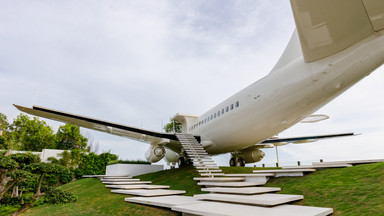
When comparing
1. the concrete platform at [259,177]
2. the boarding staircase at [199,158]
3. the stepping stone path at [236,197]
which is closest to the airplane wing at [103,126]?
the boarding staircase at [199,158]

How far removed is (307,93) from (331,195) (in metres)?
3.46

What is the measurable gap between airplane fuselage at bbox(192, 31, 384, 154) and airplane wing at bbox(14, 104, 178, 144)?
12.0 feet

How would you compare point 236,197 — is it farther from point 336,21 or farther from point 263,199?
point 336,21

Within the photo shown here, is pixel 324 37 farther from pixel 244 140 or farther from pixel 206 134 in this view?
pixel 206 134

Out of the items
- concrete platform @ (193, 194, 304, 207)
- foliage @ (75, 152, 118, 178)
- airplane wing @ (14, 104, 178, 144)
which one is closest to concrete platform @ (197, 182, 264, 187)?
concrete platform @ (193, 194, 304, 207)

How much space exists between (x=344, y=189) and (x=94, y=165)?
25.3 m

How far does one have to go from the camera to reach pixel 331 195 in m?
4.85

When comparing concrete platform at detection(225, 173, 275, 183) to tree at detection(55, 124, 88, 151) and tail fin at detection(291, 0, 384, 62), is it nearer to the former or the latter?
tail fin at detection(291, 0, 384, 62)

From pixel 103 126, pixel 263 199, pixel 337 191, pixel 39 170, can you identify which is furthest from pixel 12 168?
pixel 337 191

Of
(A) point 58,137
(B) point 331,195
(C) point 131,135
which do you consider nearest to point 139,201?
(B) point 331,195

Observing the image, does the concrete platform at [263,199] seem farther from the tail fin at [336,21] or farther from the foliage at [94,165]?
the foliage at [94,165]

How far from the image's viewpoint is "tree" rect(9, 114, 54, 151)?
36875 mm

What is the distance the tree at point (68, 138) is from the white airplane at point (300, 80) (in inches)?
1336

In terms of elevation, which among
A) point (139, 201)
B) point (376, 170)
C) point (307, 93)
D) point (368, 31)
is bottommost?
point (139, 201)
